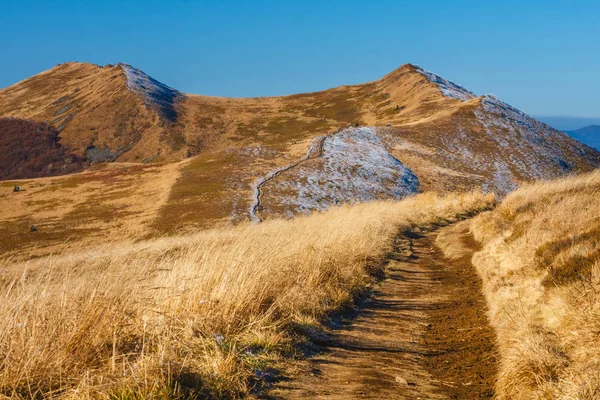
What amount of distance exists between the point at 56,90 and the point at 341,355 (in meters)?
172

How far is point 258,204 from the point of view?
4419cm

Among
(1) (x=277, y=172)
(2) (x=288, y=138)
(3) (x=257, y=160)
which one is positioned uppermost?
(2) (x=288, y=138)

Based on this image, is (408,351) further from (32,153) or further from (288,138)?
(32,153)

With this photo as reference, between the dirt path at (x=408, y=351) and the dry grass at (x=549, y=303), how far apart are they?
39cm

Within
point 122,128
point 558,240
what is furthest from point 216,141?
point 558,240

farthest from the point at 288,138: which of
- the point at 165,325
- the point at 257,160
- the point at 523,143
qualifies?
the point at 165,325

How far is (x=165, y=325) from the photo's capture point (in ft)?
19.2

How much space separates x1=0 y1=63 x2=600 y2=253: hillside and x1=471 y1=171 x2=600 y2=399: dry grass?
98.1ft

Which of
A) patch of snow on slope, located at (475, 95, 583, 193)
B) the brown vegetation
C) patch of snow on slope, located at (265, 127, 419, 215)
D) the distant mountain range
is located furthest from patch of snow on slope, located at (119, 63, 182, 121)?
patch of snow on slope, located at (475, 95, 583, 193)

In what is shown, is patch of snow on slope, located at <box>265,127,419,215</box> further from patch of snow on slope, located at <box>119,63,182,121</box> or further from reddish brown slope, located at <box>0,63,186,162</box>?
patch of snow on slope, located at <box>119,63,182,121</box>

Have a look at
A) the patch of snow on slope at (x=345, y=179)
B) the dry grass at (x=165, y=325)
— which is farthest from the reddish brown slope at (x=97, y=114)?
the dry grass at (x=165, y=325)

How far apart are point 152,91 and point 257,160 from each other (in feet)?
304

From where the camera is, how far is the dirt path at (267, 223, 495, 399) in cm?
591

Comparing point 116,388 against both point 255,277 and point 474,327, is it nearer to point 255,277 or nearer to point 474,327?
point 255,277
